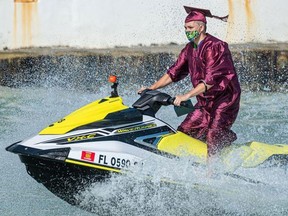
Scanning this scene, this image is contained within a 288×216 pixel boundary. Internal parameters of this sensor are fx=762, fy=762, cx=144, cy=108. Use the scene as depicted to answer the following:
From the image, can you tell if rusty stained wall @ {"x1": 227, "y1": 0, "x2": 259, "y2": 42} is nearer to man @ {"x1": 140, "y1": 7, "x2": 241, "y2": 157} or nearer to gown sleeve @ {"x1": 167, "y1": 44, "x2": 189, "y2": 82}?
gown sleeve @ {"x1": 167, "y1": 44, "x2": 189, "y2": 82}

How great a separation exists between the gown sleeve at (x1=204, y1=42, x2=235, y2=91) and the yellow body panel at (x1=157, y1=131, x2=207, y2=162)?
0.43m

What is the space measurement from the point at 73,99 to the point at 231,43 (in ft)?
9.99

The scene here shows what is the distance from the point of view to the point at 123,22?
1227 cm

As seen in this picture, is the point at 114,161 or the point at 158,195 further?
the point at 158,195

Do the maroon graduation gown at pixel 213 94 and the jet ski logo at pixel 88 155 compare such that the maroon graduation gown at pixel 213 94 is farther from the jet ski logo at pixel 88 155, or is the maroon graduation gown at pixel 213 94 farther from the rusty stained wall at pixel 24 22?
the rusty stained wall at pixel 24 22

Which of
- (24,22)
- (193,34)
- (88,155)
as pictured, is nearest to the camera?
(88,155)

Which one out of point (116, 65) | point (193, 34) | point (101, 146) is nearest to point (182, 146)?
point (101, 146)

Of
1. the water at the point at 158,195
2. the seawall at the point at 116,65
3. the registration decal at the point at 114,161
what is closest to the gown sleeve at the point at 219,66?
the water at the point at 158,195

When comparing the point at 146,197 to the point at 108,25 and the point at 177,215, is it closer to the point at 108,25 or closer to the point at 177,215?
the point at 177,215

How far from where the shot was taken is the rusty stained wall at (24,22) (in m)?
12.5

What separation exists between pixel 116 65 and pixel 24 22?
1.81 m

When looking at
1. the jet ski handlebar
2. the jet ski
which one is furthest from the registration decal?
the jet ski handlebar

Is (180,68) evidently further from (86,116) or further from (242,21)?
(242,21)

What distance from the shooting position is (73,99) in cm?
1021
